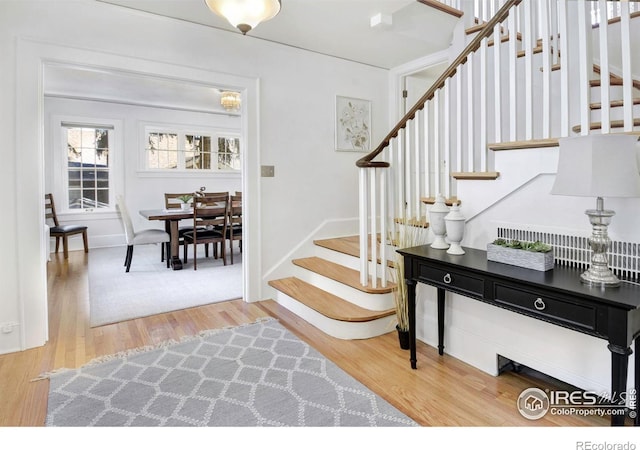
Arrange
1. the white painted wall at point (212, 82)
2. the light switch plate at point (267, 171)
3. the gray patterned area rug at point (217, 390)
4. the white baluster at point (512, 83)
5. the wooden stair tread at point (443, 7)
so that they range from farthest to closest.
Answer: the light switch plate at point (267, 171), the wooden stair tread at point (443, 7), the white painted wall at point (212, 82), the white baluster at point (512, 83), the gray patterned area rug at point (217, 390)

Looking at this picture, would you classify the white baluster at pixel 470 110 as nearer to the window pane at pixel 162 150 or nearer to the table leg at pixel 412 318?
the table leg at pixel 412 318

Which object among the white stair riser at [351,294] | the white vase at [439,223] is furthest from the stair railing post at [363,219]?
the white vase at [439,223]

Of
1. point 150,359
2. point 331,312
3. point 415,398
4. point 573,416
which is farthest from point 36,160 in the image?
point 573,416

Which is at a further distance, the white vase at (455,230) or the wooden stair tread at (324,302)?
the wooden stair tread at (324,302)

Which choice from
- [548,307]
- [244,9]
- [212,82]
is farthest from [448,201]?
[212,82]

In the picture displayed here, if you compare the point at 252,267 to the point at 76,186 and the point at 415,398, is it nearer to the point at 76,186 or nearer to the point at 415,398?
the point at 415,398

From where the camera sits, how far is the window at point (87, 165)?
240 inches

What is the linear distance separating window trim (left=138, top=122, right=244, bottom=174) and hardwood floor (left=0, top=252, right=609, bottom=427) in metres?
3.54

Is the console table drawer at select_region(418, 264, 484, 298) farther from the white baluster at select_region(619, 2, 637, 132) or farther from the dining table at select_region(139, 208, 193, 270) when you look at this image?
the dining table at select_region(139, 208, 193, 270)

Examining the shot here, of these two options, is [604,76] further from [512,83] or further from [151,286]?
[151,286]

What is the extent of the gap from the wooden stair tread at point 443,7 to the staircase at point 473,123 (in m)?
0.13

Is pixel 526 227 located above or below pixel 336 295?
above

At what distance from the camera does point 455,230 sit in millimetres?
2174

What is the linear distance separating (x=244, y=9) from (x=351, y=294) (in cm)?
214
